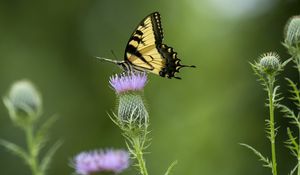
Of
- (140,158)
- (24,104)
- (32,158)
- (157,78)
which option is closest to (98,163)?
(32,158)

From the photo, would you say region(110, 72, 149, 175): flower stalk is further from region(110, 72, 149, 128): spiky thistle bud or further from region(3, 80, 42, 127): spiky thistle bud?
region(3, 80, 42, 127): spiky thistle bud

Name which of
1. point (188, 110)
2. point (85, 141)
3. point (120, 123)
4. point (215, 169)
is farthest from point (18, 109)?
point (188, 110)

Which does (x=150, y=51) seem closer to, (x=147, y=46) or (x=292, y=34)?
(x=147, y=46)

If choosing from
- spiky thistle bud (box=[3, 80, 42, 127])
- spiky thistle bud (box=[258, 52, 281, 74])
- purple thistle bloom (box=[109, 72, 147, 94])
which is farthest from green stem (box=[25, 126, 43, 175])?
spiky thistle bud (box=[258, 52, 281, 74])

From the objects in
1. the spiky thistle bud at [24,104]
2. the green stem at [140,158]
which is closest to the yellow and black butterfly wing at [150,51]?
the green stem at [140,158]

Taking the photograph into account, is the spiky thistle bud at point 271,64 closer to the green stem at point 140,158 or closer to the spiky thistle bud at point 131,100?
the spiky thistle bud at point 131,100

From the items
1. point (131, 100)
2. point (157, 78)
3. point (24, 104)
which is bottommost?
point (24, 104)
